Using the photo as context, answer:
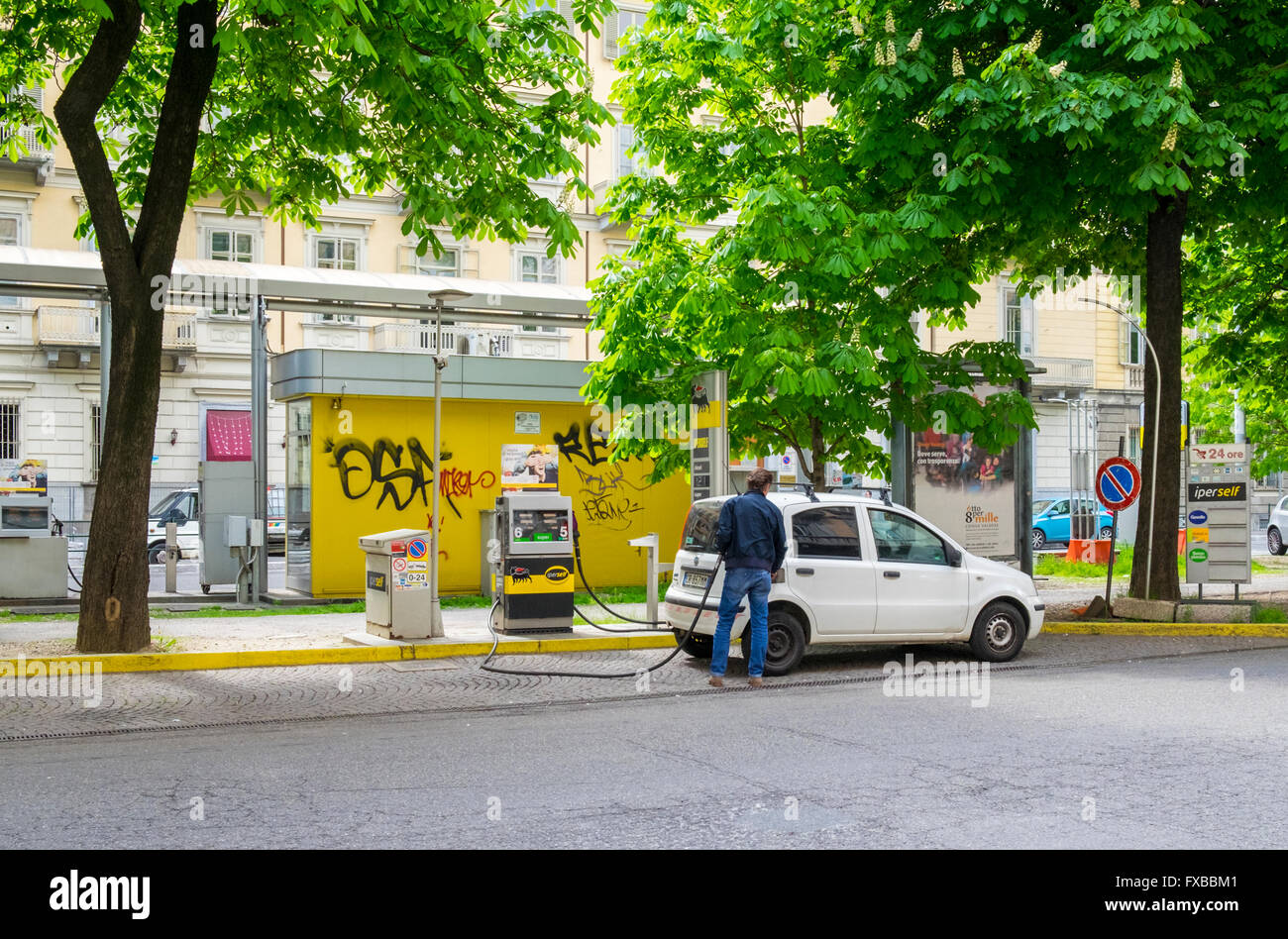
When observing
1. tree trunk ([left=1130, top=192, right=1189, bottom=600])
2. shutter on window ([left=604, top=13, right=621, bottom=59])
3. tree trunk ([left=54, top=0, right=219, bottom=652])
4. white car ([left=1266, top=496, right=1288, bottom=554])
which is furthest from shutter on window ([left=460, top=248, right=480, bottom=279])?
tree trunk ([left=54, top=0, right=219, bottom=652])

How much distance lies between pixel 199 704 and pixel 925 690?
234 inches

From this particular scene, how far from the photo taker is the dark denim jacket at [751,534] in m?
11.1

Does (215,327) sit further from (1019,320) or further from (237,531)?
(1019,320)

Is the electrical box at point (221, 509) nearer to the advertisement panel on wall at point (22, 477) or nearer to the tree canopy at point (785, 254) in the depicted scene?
the advertisement panel on wall at point (22, 477)

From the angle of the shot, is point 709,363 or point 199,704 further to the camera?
point 709,363

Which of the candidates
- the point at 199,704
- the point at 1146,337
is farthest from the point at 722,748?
the point at 1146,337

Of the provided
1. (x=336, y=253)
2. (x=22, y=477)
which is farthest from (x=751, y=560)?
(x=336, y=253)

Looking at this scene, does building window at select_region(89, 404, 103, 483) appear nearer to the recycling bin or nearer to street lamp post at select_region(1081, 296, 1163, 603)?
the recycling bin

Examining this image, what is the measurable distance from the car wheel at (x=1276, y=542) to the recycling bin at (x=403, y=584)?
29.7m

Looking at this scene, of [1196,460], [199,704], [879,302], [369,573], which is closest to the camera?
[199,704]

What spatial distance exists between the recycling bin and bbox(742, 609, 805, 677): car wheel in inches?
143

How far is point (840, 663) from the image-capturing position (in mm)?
12633

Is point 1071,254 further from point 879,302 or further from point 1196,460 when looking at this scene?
point 879,302

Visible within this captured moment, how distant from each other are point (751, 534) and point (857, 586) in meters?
1.50
